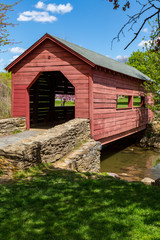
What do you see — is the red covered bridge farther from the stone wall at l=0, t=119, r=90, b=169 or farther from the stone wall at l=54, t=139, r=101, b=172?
the stone wall at l=0, t=119, r=90, b=169

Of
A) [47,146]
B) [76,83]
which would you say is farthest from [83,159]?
[76,83]

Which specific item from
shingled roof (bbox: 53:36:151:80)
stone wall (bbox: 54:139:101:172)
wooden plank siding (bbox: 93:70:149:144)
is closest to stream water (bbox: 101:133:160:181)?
wooden plank siding (bbox: 93:70:149:144)

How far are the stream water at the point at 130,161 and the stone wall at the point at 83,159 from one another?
7.06 ft

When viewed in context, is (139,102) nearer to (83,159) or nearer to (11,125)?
(11,125)

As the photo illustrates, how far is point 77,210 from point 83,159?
510cm

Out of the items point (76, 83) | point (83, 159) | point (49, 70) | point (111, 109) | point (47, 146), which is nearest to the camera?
point (47, 146)

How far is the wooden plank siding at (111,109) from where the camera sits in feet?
41.6

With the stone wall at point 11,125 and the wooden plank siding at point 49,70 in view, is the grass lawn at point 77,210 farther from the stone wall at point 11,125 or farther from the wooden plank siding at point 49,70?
the wooden plank siding at point 49,70

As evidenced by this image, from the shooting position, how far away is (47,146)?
8.38 m

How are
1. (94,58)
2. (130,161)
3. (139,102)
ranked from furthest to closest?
1. (139,102)
2. (130,161)
3. (94,58)

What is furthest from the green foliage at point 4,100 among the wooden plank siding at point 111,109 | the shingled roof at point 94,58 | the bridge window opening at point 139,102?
the bridge window opening at point 139,102

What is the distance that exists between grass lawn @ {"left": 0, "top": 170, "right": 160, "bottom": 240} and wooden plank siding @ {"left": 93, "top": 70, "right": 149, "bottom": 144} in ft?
Result: 20.1

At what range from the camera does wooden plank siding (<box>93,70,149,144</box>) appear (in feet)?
41.6

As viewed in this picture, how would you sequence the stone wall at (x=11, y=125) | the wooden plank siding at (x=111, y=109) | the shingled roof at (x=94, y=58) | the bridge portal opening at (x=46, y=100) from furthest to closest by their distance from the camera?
the bridge portal opening at (x=46, y=100)
the wooden plank siding at (x=111, y=109)
the shingled roof at (x=94, y=58)
the stone wall at (x=11, y=125)
